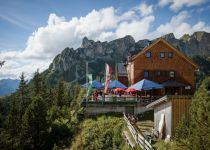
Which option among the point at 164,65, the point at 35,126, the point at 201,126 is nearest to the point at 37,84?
the point at 164,65

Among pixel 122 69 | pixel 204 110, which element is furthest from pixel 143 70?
pixel 204 110

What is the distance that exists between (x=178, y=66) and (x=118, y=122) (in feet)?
74.9

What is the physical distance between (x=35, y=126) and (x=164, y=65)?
24918 millimetres

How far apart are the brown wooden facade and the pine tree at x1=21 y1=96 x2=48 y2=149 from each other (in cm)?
1859

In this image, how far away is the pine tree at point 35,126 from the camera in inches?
1743

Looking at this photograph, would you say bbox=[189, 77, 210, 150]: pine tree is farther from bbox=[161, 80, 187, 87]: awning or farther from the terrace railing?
bbox=[161, 80, 187, 87]: awning

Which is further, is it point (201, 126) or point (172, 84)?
point (172, 84)

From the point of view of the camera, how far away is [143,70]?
57000 millimetres

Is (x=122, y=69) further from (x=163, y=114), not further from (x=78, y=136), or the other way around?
(x=163, y=114)

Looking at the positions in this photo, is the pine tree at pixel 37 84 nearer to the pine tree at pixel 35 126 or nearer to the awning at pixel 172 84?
the pine tree at pixel 35 126

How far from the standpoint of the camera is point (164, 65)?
188ft

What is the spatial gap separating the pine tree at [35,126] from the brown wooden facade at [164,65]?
732 inches

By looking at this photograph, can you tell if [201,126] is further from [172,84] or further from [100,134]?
[172,84]

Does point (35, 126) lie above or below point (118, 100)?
below
